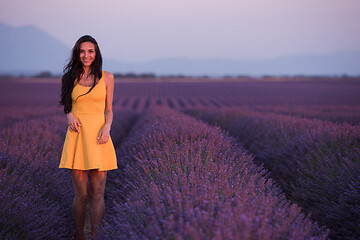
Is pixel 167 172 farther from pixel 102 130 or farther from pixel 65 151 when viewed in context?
→ pixel 65 151

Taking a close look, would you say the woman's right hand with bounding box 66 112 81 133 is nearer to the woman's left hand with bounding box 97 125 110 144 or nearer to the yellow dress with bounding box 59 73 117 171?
the yellow dress with bounding box 59 73 117 171

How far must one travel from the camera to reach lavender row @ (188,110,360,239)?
273cm

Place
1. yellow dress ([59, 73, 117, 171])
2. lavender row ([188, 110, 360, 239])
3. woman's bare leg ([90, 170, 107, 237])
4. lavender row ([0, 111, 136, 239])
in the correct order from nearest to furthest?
lavender row ([0, 111, 136, 239]) < yellow dress ([59, 73, 117, 171]) < woman's bare leg ([90, 170, 107, 237]) < lavender row ([188, 110, 360, 239])

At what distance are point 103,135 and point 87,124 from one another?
166mm

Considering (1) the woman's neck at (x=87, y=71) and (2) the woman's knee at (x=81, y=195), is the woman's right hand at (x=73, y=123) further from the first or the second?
(2) the woman's knee at (x=81, y=195)

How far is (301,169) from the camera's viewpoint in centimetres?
364

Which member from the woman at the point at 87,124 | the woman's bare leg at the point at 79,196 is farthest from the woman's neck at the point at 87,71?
the woman's bare leg at the point at 79,196

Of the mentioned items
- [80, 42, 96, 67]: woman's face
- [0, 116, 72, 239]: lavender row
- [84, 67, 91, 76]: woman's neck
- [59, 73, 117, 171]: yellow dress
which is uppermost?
[80, 42, 96, 67]: woman's face

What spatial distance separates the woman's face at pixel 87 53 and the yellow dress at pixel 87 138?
0.58 ft

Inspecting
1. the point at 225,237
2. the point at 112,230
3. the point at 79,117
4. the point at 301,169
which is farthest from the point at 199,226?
the point at 301,169

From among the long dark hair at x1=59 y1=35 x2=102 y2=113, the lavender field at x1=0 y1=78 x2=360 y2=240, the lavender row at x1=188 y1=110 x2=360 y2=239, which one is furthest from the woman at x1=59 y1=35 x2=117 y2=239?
the lavender row at x1=188 y1=110 x2=360 y2=239

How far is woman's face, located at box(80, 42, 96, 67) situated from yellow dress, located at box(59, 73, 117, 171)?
7.0 inches

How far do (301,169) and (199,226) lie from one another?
2582 millimetres

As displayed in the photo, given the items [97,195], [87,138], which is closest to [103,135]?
[87,138]
